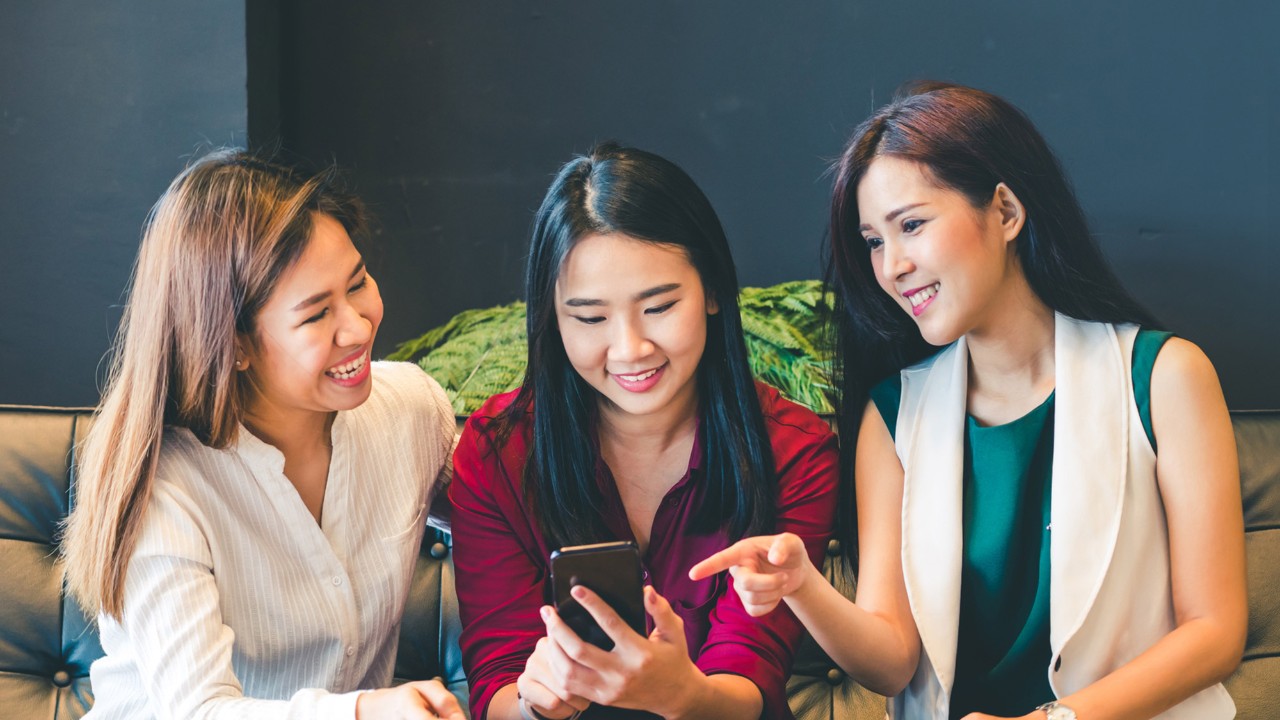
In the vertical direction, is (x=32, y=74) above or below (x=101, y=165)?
above

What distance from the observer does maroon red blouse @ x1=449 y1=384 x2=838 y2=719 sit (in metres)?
1.53

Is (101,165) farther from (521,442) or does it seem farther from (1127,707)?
(1127,707)

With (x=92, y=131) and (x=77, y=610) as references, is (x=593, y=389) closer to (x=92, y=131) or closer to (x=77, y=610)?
(x=77, y=610)

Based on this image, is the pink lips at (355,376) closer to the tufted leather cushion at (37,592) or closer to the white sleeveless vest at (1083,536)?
the tufted leather cushion at (37,592)

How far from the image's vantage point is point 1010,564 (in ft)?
5.14

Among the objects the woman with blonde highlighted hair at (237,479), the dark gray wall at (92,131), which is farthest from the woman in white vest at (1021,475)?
the dark gray wall at (92,131)

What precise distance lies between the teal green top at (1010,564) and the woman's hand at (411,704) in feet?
2.44

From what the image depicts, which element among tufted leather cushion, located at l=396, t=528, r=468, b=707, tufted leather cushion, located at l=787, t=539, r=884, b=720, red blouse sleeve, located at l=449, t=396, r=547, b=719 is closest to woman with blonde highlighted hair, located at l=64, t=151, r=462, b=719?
red blouse sleeve, located at l=449, t=396, r=547, b=719

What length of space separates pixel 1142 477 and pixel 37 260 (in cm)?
212

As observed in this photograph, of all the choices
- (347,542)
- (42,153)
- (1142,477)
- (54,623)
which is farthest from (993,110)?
(42,153)

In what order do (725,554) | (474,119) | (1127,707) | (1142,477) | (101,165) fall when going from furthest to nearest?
1. (474,119)
2. (101,165)
3. (1142,477)
4. (1127,707)
5. (725,554)

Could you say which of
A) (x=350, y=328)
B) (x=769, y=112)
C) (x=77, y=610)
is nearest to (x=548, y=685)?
(x=350, y=328)

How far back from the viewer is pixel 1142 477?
1.51m

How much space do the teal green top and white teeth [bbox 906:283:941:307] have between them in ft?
0.76
